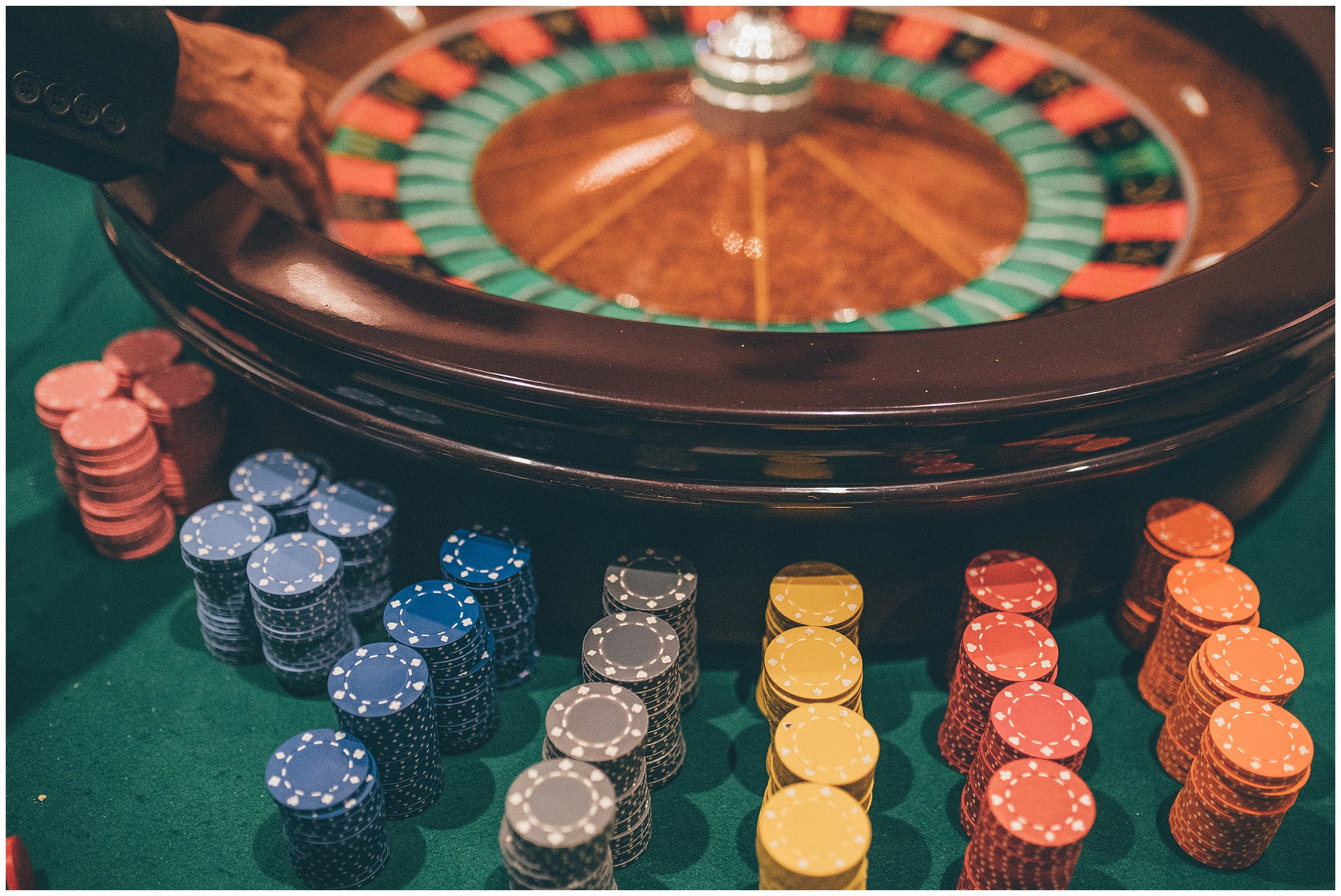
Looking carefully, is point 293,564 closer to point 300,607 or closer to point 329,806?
point 300,607

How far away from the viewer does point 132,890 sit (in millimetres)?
1970

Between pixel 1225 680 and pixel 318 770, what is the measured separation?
159cm

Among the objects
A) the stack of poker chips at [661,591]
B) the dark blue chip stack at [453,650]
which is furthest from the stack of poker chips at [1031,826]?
the dark blue chip stack at [453,650]

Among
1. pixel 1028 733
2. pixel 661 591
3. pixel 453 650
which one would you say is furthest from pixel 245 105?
pixel 1028 733

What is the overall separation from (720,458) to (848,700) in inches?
19.6

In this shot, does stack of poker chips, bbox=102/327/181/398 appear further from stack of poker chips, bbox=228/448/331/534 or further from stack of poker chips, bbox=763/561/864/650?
stack of poker chips, bbox=763/561/864/650

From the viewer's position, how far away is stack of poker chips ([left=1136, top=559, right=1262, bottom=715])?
221 centimetres

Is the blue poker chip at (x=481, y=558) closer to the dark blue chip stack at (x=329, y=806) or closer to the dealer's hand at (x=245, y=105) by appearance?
the dark blue chip stack at (x=329, y=806)

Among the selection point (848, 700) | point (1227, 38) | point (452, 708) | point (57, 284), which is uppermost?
point (1227, 38)

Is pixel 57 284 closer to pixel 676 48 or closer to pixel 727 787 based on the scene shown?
pixel 676 48

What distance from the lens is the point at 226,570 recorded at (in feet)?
7.46

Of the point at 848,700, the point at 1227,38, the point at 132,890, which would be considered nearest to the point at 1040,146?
the point at 1227,38

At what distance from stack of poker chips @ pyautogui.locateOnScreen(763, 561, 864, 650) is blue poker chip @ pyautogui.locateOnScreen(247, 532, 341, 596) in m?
0.85

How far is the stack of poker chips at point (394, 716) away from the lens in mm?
1995
